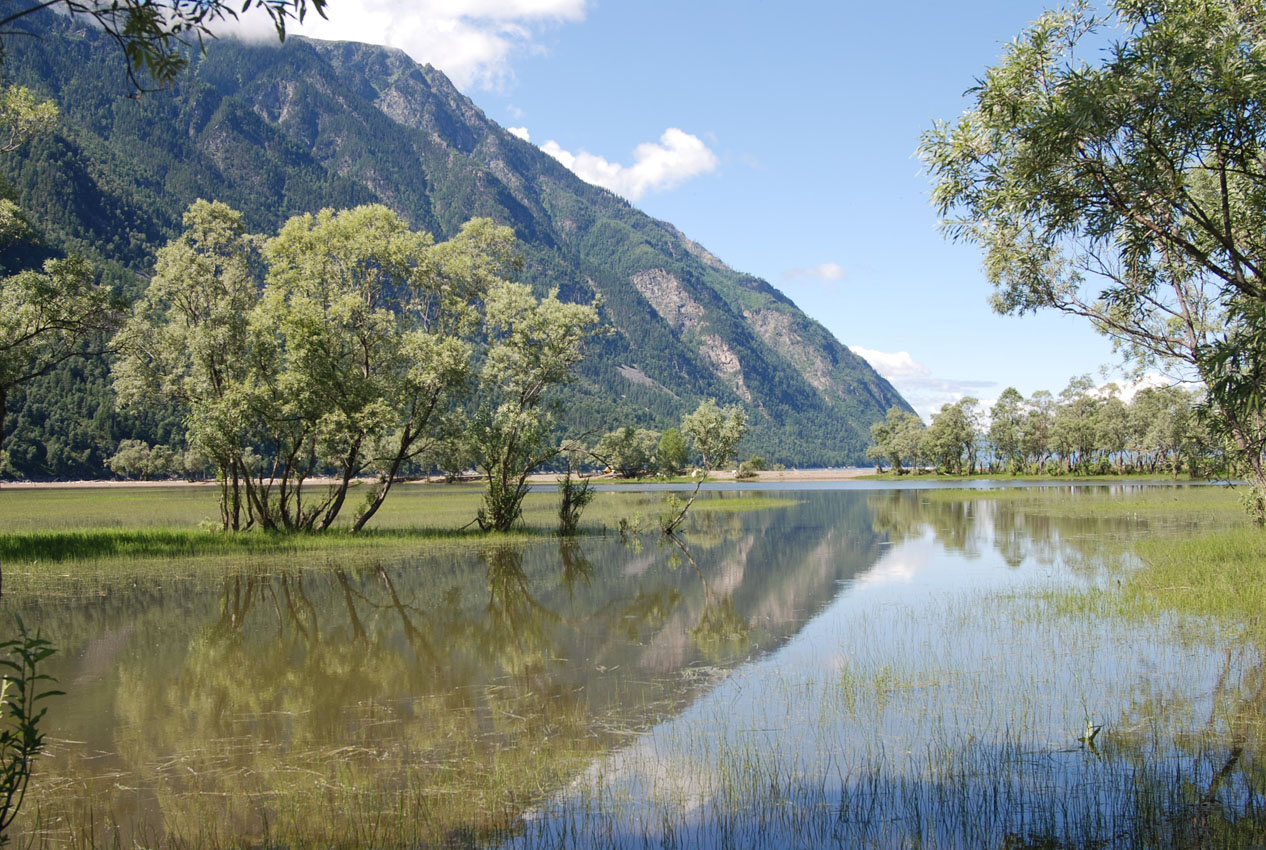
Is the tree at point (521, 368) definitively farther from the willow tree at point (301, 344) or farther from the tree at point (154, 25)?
the tree at point (154, 25)

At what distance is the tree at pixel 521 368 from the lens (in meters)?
37.3

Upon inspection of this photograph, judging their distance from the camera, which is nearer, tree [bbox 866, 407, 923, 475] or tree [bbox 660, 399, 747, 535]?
tree [bbox 660, 399, 747, 535]

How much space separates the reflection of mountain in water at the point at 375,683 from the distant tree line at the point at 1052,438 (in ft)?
383

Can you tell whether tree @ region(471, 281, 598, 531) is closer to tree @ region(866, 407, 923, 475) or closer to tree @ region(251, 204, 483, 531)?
tree @ region(251, 204, 483, 531)

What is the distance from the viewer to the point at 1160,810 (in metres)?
8.18

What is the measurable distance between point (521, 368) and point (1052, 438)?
403 feet

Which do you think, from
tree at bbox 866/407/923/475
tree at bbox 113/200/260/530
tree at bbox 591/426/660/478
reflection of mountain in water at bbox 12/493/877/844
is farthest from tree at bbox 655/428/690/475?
reflection of mountain in water at bbox 12/493/877/844

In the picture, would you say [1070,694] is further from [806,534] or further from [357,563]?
[806,534]

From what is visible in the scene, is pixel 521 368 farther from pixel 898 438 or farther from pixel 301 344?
pixel 898 438

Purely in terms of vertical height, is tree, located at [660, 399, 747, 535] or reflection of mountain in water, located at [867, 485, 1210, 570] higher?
tree, located at [660, 399, 747, 535]

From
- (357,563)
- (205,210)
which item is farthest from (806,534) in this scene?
(205,210)

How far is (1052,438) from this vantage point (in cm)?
13500

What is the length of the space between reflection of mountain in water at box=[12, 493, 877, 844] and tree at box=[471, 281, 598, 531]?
10.0 meters

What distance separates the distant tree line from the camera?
125 m
